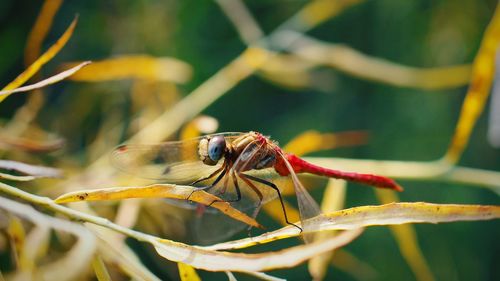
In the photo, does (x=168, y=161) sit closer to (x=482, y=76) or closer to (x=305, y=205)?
(x=305, y=205)

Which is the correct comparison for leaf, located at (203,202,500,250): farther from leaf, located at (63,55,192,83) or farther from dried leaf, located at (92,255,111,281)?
leaf, located at (63,55,192,83)

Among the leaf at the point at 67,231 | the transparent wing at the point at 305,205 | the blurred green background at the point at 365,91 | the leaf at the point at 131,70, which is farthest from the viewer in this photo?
the blurred green background at the point at 365,91

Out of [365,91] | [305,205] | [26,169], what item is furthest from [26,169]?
[365,91]

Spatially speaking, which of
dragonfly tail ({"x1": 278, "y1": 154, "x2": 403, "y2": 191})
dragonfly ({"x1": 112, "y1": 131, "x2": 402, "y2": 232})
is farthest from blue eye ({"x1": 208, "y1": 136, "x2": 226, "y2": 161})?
dragonfly tail ({"x1": 278, "y1": 154, "x2": 403, "y2": 191})

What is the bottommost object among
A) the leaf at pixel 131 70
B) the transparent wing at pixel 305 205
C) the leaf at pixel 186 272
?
the leaf at pixel 186 272

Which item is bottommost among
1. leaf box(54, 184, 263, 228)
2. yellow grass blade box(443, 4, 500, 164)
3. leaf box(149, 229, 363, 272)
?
leaf box(149, 229, 363, 272)

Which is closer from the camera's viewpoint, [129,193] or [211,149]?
[129,193]

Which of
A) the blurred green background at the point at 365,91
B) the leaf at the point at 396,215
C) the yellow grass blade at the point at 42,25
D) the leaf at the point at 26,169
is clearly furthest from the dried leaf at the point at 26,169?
the blurred green background at the point at 365,91

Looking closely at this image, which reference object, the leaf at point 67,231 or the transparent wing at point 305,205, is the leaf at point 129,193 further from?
the transparent wing at point 305,205
